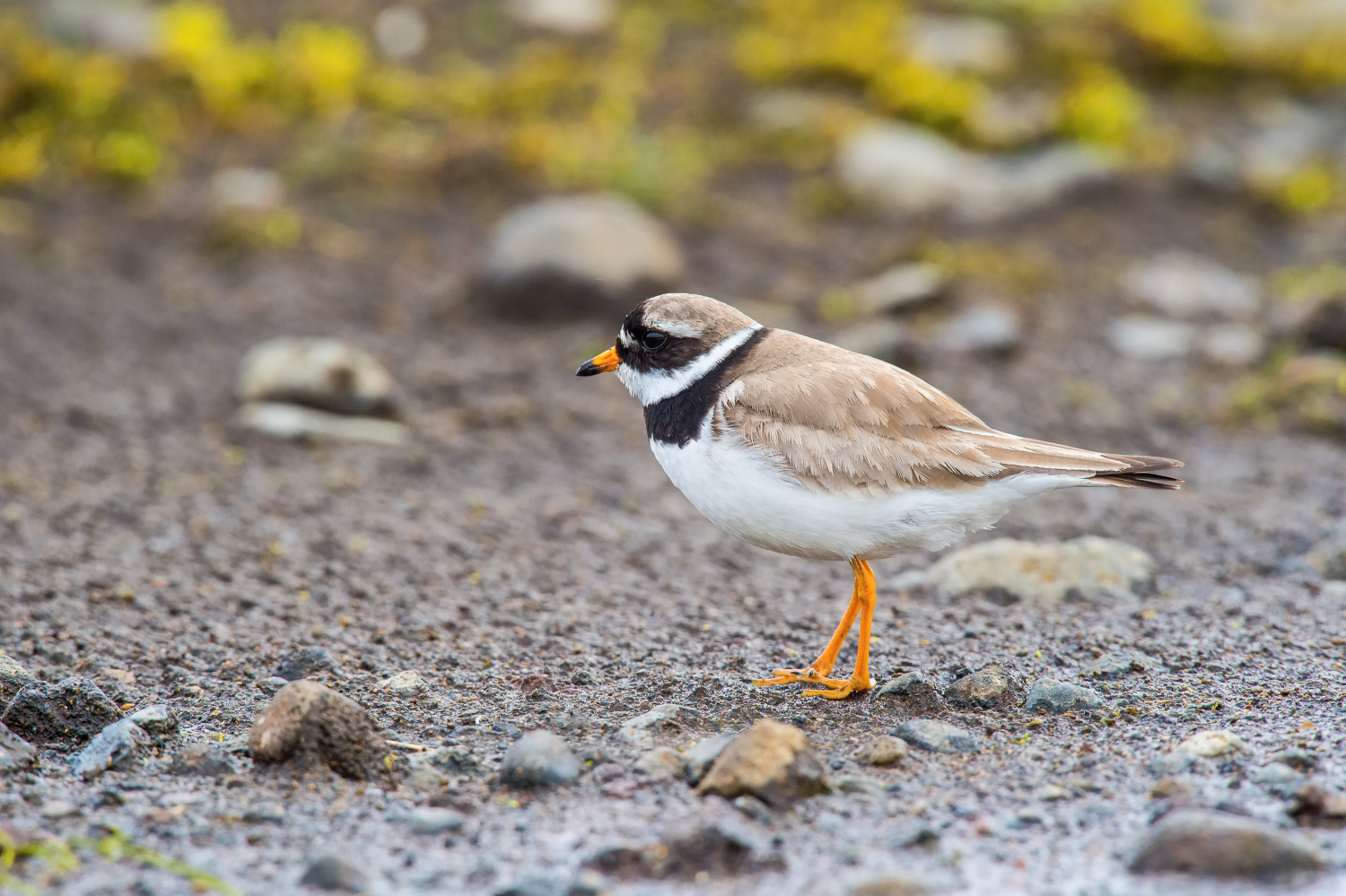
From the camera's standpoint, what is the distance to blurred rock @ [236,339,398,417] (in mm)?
7527

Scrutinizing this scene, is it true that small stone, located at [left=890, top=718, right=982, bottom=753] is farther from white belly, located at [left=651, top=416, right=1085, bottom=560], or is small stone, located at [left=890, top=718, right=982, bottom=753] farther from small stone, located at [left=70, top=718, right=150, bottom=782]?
small stone, located at [left=70, top=718, right=150, bottom=782]

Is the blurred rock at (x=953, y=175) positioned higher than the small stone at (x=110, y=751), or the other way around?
the blurred rock at (x=953, y=175)

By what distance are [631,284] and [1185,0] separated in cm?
805

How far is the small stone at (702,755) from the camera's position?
375cm

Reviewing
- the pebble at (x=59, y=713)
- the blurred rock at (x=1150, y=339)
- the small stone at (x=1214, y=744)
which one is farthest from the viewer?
the blurred rock at (x=1150, y=339)

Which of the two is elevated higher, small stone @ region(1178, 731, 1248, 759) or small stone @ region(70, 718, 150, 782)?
small stone @ region(1178, 731, 1248, 759)

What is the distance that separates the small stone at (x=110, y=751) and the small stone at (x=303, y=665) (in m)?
0.72

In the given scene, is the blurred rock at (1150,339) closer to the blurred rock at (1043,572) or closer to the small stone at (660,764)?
the blurred rock at (1043,572)

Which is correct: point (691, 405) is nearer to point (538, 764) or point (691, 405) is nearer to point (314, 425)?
point (538, 764)

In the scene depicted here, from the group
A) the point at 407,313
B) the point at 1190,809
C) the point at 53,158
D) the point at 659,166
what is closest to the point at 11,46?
the point at 53,158

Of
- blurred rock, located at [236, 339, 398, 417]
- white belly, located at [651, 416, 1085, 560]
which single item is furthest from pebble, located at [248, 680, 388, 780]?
blurred rock, located at [236, 339, 398, 417]

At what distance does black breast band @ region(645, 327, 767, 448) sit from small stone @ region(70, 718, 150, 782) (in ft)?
6.39

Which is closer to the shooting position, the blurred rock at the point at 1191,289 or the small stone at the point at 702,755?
the small stone at the point at 702,755

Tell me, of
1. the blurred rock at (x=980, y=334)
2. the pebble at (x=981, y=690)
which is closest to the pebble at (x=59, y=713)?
the pebble at (x=981, y=690)
